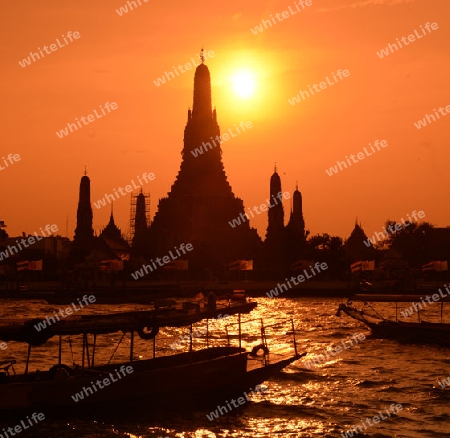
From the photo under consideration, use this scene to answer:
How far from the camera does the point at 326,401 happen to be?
26438mm

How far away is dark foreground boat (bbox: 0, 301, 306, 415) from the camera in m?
21.9

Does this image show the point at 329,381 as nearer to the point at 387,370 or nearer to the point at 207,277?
the point at 387,370

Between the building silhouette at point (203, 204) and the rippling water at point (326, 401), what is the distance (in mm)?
68857

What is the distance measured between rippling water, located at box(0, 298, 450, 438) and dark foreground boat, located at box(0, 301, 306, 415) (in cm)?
49
